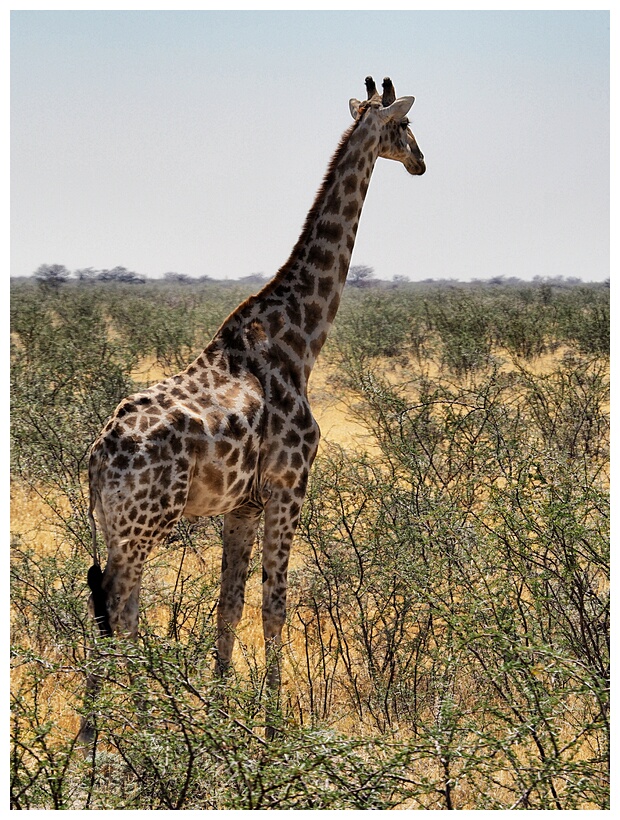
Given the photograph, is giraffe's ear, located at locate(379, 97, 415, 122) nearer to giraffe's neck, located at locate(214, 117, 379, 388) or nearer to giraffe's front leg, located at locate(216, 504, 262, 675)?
giraffe's neck, located at locate(214, 117, 379, 388)

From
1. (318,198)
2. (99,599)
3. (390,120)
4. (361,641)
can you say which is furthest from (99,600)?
(390,120)

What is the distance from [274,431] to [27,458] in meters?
3.67

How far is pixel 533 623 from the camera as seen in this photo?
466 centimetres

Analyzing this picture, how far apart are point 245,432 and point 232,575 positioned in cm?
92

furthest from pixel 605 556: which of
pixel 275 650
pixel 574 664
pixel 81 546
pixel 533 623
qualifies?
pixel 81 546

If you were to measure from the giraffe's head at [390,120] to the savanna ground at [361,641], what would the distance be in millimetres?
1681

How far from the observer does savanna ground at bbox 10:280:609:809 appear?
10.2 ft

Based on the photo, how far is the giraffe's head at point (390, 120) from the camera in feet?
17.5

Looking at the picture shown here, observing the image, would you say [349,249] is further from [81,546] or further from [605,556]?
[81,546]

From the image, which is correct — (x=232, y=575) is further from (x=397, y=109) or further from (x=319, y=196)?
(x=397, y=109)

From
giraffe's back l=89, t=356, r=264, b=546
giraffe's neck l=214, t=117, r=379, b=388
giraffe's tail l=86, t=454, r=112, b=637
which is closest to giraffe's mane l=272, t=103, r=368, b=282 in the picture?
giraffe's neck l=214, t=117, r=379, b=388

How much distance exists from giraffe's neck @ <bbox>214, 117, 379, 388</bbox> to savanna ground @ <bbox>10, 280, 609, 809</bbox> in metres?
1.18

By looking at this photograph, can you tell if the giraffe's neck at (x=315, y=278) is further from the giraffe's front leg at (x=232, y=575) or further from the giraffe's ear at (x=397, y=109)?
the giraffe's front leg at (x=232, y=575)

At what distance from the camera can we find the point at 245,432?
4477 mm
